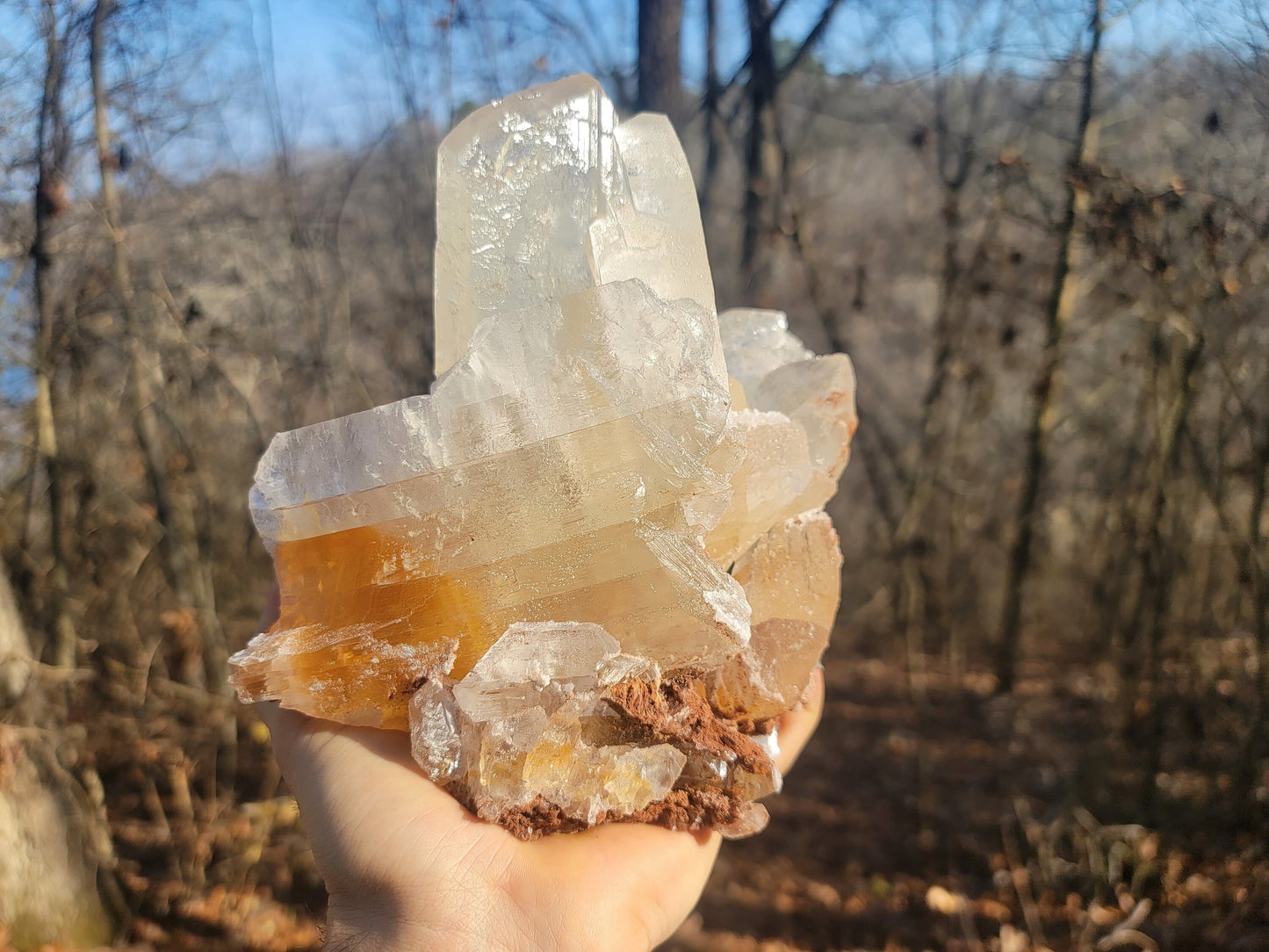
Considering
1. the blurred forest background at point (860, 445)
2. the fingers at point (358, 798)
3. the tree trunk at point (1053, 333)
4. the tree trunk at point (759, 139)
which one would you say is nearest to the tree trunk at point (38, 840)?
the blurred forest background at point (860, 445)

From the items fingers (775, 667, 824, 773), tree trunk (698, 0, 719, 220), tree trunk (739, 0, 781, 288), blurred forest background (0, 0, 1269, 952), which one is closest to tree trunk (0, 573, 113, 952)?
blurred forest background (0, 0, 1269, 952)

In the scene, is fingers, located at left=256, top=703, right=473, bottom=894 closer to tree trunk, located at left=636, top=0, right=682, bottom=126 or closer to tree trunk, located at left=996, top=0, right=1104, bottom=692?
tree trunk, located at left=636, top=0, right=682, bottom=126

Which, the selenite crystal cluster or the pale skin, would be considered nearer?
the pale skin

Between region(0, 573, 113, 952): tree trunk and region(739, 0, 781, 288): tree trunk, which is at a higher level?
region(739, 0, 781, 288): tree trunk

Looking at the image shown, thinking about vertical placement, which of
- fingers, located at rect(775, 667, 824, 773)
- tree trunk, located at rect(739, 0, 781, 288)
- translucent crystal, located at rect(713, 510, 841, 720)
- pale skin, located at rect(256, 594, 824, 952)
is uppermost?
tree trunk, located at rect(739, 0, 781, 288)

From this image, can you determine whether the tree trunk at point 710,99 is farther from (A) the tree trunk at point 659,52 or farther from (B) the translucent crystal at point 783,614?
(B) the translucent crystal at point 783,614

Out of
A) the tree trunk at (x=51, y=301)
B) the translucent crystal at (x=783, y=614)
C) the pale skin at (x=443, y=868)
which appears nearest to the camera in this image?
the pale skin at (x=443, y=868)

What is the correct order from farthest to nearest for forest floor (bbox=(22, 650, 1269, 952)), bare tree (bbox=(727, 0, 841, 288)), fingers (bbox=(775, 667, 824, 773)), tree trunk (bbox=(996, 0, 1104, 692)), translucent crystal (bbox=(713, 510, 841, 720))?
1. tree trunk (bbox=(996, 0, 1104, 692))
2. bare tree (bbox=(727, 0, 841, 288))
3. forest floor (bbox=(22, 650, 1269, 952))
4. fingers (bbox=(775, 667, 824, 773))
5. translucent crystal (bbox=(713, 510, 841, 720))

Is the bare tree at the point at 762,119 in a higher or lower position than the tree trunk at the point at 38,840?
higher
